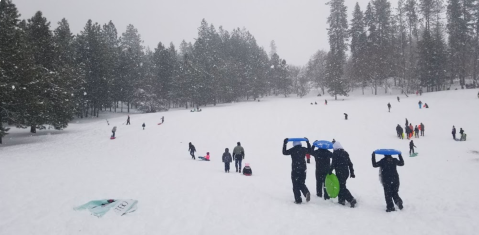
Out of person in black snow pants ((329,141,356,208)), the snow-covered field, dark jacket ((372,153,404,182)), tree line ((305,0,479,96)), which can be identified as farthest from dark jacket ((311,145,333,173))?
tree line ((305,0,479,96))

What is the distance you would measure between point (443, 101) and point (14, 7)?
2453 inches

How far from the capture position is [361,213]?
7.48 meters

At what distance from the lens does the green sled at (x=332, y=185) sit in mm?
8250

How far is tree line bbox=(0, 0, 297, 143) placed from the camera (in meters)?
25.2

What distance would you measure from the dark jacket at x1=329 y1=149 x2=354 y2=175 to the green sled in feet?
0.73

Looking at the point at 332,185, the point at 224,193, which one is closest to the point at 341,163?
the point at 332,185

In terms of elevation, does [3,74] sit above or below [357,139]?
above

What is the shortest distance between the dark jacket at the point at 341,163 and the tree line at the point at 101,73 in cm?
2690

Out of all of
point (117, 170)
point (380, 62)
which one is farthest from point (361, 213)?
point (380, 62)

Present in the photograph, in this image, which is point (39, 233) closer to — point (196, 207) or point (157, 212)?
point (157, 212)

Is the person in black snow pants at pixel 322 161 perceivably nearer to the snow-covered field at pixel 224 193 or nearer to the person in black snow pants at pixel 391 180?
the snow-covered field at pixel 224 193

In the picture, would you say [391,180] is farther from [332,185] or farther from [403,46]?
[403,46]

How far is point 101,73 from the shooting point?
55.5 metres

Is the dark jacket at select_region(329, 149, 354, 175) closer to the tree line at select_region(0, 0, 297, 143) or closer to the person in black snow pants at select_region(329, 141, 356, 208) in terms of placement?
the person in black snow pants at select_region(329, 141, 356, 208)
